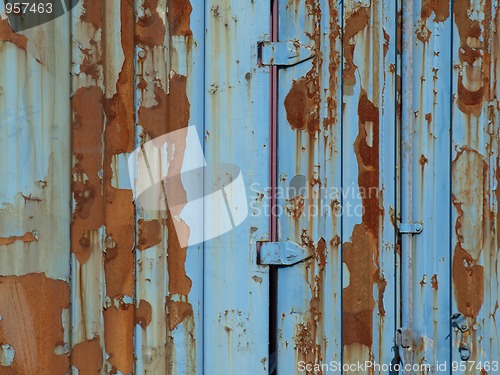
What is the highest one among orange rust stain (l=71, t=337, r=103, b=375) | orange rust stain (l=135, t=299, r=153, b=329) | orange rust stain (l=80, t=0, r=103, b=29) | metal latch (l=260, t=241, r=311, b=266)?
orange rust stain (l=80, t=0, r=103, b=29)

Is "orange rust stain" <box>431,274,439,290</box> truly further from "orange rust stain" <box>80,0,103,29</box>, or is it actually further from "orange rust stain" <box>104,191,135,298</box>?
"orange rust stain" <box>80,0,103,29</box>

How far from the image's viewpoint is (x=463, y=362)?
1656mm

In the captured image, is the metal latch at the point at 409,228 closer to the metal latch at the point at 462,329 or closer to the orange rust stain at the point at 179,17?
the metal latch at the point at 462,329

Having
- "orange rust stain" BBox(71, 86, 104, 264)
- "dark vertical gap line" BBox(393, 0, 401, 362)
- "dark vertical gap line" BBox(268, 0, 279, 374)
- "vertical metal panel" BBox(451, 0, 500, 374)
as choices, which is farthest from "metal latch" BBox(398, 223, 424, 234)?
"orange rust stain" BBox(71, 86, 104, 264)

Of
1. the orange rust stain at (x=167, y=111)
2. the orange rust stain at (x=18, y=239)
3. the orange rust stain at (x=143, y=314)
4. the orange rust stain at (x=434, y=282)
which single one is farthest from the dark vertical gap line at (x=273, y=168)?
the orange rust stain at (x=18, y=239)

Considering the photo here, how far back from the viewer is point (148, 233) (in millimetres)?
1573

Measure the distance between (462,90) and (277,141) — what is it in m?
0.63

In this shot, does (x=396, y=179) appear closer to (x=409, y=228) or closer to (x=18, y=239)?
(x=409, y=228)

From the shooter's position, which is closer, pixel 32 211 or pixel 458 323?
pixel 32 211

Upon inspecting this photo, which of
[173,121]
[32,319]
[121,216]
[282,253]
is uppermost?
[173,121]

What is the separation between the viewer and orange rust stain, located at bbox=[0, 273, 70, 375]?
5.04 feet

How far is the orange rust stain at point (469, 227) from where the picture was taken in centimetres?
165

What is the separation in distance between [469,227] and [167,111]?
104 centimetres

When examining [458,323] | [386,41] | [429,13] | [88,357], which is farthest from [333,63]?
[88,357]
